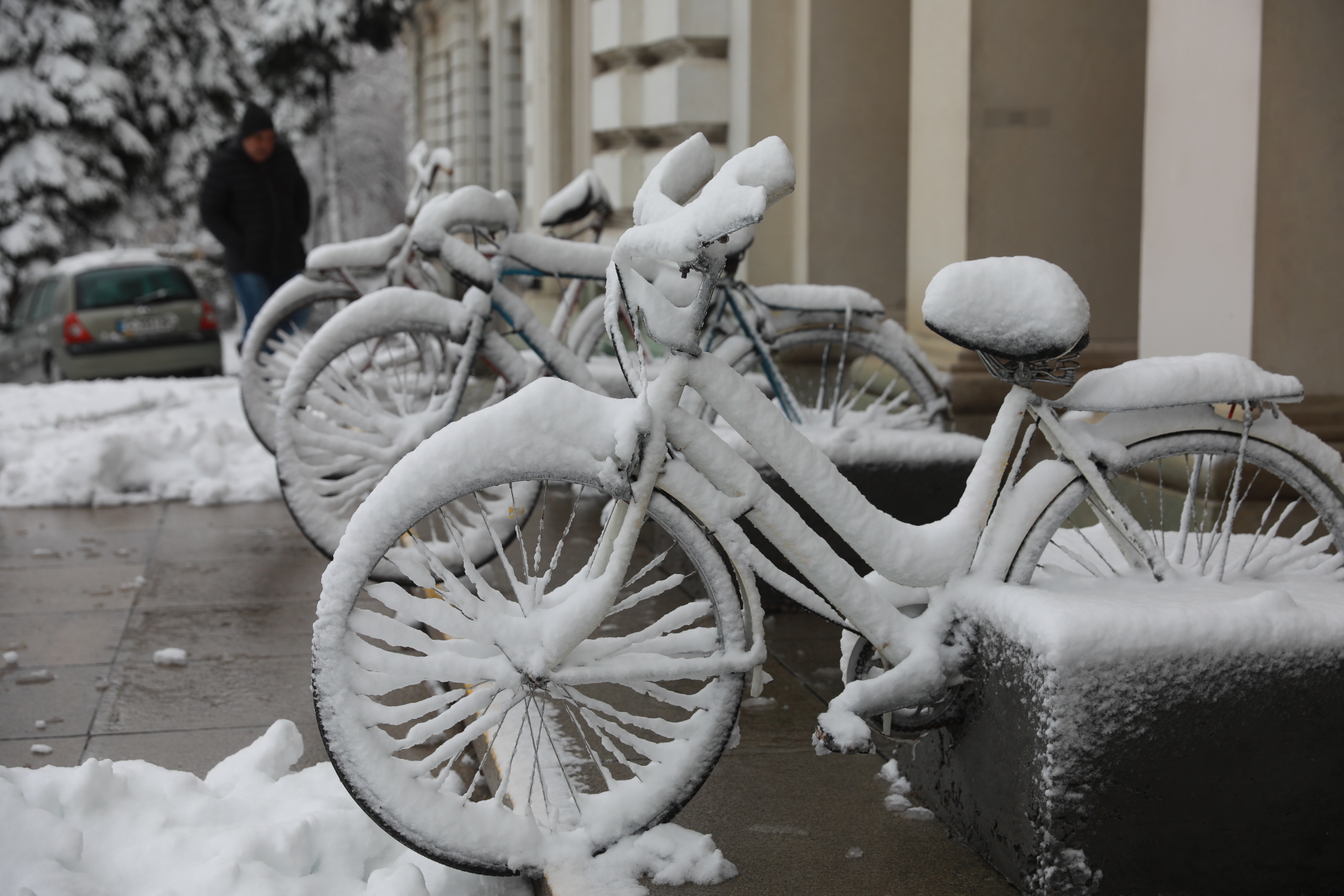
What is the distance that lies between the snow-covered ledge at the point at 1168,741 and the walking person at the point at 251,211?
665 centimetres

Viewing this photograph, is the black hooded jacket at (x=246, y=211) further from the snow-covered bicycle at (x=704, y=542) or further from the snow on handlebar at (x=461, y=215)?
the snow-covered bicycle at (x=704, y=542)

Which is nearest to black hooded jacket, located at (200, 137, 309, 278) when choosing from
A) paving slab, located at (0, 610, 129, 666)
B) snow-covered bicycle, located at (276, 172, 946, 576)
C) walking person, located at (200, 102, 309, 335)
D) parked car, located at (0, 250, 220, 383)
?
walking person, located at (200, 102, 309, 335)

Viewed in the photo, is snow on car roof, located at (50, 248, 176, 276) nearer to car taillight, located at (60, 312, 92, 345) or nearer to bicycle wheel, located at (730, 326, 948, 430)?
car taillight, located at (60, 312, 92, 345)

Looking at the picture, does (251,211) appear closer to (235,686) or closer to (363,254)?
(363,254)

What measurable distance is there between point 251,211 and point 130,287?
704 cm

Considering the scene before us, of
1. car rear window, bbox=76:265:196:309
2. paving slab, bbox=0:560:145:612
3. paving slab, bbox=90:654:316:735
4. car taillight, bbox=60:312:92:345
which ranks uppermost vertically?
car rear window, bbox=76:265:196:309

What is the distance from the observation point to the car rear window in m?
14.2

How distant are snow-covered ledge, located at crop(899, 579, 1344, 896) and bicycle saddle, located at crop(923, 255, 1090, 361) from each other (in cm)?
46

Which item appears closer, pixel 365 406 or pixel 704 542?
pixel 704 542

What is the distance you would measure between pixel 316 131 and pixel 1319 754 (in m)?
30.3

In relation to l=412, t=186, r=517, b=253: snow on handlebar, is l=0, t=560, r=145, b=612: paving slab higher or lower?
lower

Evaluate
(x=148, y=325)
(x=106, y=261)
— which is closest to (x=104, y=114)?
(x=106, y=261)

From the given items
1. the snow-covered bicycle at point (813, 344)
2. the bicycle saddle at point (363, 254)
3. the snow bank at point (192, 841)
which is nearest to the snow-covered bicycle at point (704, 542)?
the snow bank at point (192, 841)

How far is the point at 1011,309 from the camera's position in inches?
99.5
